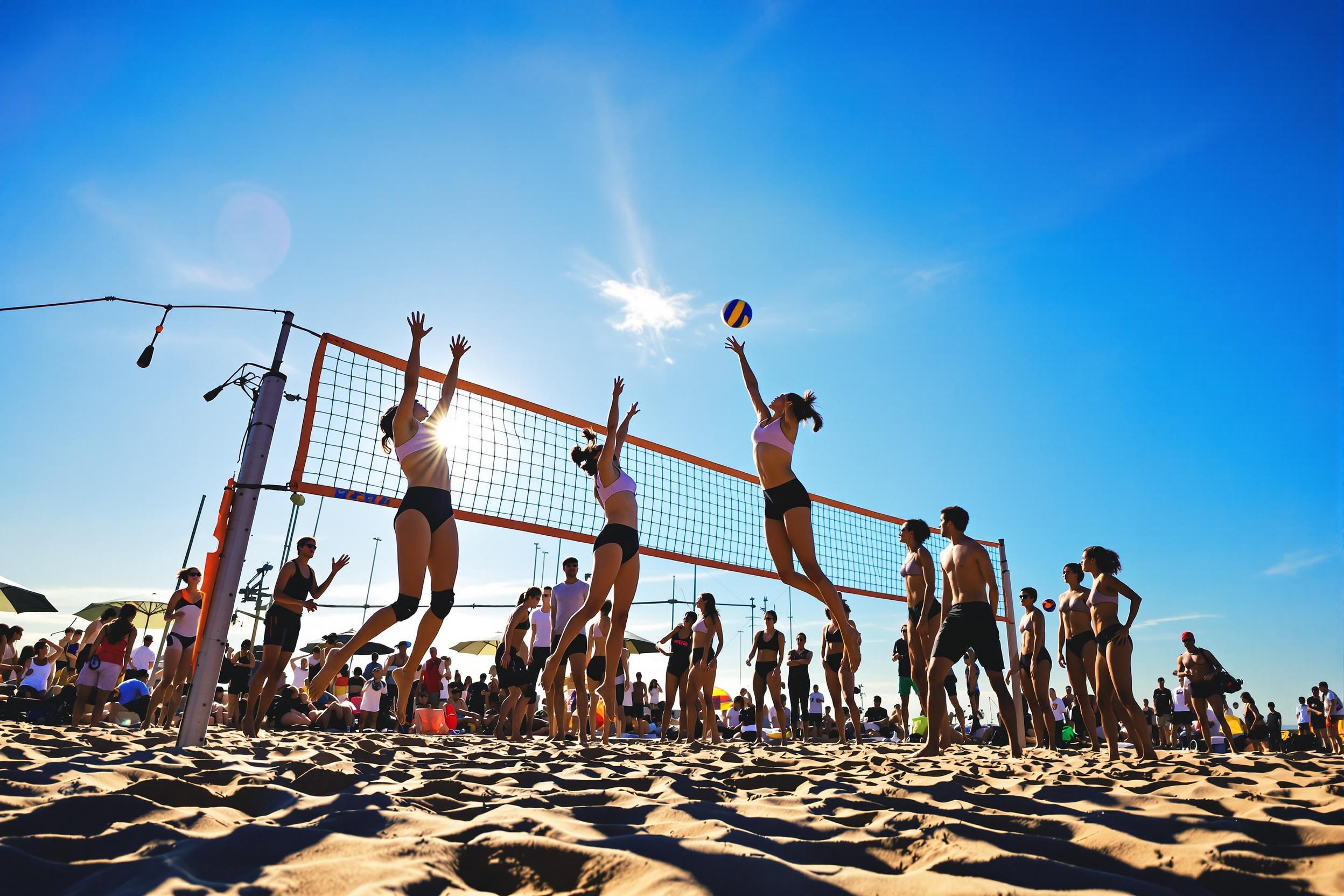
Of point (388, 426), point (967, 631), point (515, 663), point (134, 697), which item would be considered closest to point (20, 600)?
point (134, 697)

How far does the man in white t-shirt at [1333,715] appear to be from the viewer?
1098cm

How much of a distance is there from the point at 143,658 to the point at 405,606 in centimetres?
700

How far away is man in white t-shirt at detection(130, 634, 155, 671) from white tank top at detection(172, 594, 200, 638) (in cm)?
226

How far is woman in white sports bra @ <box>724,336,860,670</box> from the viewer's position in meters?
4.70

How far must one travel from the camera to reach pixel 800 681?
8984mm

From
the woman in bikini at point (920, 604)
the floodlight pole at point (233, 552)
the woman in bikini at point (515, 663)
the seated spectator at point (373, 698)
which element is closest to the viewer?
the floodlight pole at point (233, 552)

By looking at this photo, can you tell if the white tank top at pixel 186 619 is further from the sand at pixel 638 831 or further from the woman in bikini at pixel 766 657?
the woman in bikini at pixel 766 657

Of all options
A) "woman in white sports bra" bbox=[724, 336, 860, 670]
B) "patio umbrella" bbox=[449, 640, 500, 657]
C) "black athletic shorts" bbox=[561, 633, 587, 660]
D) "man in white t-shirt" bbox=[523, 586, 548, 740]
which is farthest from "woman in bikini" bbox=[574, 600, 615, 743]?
"patio umbrella" bbox=[449, 640, 500, 657]

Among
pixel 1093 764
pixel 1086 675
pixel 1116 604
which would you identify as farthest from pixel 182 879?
pixel 1086 675

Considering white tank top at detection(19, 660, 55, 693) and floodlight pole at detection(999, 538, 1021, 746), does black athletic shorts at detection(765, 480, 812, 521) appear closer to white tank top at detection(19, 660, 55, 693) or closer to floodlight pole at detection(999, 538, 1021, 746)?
floodlight pole at detection(999, 538, 1021, 746)

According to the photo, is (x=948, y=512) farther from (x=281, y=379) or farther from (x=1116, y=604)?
(x=281, y=379)

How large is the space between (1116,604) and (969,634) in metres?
1.34

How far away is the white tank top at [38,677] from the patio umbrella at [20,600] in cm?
335

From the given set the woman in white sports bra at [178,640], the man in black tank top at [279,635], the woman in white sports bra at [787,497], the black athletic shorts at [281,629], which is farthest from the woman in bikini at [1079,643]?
the woman in white sports bra at [178,640]
